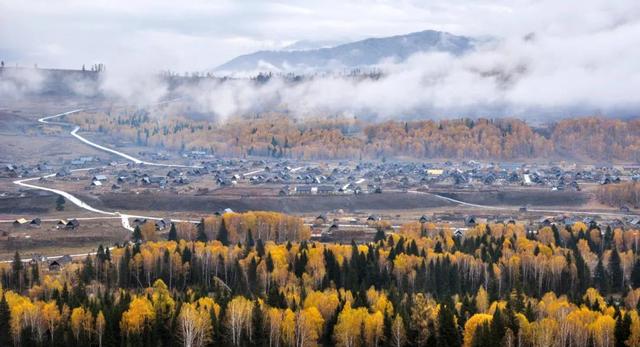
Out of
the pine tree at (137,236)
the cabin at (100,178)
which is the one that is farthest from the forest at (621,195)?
the cabin at (100,178)

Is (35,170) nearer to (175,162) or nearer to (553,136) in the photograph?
(175,162)

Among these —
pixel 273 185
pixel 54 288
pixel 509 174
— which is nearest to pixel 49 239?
pixel 54 288

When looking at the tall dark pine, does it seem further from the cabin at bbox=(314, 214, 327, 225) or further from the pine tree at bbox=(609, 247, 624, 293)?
the cabin at bbox=(314, 214, 327, 225)

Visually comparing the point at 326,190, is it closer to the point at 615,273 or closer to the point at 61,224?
the point at 61,224

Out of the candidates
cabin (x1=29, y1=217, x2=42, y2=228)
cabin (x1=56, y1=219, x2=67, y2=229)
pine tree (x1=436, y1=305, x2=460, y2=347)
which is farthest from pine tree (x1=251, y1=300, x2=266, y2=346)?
cabin (x1=29, y1=217, x2=42, y2=228)

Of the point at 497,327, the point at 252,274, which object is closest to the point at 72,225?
the point at 252,274

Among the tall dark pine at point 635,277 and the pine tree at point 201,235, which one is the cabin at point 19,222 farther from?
the tall dark pine at point 635,277
